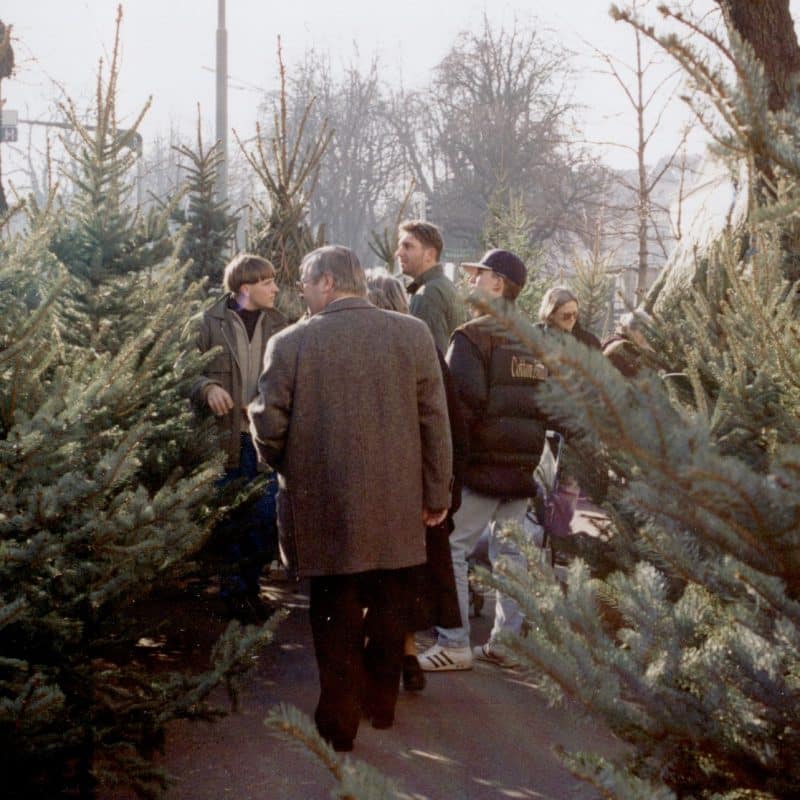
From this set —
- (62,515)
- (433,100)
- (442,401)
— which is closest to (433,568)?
(442,401)

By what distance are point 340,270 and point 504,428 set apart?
1.48 m

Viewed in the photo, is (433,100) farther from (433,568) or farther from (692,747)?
(692,747)

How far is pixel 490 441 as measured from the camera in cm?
588

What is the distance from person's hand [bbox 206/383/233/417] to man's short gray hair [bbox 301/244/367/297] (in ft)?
5.07

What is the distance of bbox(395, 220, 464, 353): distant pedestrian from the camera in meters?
6.77

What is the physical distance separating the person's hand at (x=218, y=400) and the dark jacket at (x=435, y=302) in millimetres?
1223

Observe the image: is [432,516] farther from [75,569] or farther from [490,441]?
[75,569]

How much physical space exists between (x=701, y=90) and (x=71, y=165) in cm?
589

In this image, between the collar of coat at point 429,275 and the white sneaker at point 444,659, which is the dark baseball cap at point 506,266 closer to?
the collar of coat at point 429,275

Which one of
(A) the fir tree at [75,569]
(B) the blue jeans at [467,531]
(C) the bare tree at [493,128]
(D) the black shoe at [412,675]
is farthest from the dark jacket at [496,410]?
(C) the bare tree at [493,128]

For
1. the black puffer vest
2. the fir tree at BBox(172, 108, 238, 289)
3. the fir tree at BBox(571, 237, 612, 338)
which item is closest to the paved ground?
the black puffer vest

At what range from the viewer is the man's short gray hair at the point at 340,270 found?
483 cm

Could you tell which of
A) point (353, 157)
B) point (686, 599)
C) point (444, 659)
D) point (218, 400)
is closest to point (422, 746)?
point (444, 659)

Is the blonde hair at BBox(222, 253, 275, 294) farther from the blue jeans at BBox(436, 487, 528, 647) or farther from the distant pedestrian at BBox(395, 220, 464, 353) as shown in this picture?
the blue jeans at BBox(436, 487, 528, 647)
